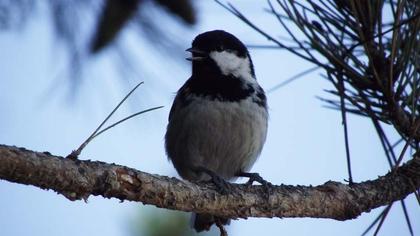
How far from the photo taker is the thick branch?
1405mm

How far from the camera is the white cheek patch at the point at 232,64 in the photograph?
3473mm

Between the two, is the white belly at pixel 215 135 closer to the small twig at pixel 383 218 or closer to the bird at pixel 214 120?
the bird at pixel 214 120

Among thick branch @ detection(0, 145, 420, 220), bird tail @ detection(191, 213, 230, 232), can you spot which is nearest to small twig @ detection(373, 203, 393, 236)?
thick branch @ detection(0, 145, 420, 220)

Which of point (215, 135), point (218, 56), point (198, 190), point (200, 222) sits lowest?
point (198, 190)

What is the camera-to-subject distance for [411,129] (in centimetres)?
182

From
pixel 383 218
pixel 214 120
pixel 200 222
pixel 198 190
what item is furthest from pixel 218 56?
pixel 383 218

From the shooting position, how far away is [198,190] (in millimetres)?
1901

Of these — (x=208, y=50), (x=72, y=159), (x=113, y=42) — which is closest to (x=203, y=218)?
(x=208, y=50)

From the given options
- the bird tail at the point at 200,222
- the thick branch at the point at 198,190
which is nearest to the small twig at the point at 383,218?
the thick branch at the point at 198,190

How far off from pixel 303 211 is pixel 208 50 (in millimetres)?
1599

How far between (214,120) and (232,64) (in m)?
0.48

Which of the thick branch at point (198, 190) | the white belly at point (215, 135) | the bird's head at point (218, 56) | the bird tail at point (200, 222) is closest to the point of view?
the thick branch at point (198, 190)

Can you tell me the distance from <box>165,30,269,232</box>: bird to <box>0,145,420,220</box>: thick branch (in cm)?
103

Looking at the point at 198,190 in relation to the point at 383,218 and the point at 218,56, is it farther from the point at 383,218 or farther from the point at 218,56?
the point at 218,56
